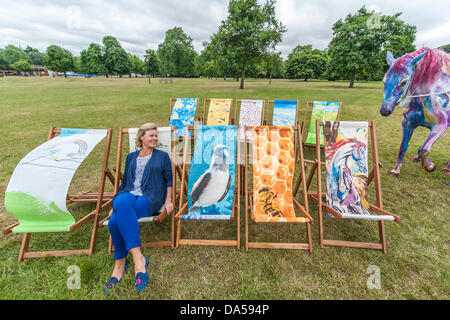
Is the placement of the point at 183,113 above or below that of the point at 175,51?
below

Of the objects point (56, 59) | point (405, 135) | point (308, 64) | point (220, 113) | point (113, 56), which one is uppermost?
point (113, 56)

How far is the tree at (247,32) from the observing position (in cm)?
1638

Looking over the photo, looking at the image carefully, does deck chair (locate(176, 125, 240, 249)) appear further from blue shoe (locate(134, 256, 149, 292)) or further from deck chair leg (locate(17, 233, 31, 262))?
deck chair leg (locate(17, 233, 31, 262))

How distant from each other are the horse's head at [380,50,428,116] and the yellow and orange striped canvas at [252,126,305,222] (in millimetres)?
1700

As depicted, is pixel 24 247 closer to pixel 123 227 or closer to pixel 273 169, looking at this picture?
pixel 123 227

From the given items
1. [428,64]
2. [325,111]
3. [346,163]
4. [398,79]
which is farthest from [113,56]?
[346,163]

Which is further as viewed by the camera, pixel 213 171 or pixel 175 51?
pixel 175 51

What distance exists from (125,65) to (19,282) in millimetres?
54442

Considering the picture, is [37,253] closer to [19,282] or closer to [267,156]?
[19,282]

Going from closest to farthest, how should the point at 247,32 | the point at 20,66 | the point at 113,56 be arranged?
the point at 247,32 → the point at 113,56 → the point at 20,66

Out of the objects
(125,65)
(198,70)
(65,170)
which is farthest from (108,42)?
(65,170)

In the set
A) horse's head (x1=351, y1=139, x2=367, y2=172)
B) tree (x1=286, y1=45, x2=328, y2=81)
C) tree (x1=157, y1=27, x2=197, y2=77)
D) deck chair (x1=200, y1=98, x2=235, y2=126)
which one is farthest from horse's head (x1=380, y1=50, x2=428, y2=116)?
tree (x1=286, y1=45, x2=328, y2=81)

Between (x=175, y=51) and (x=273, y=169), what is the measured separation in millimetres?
42163

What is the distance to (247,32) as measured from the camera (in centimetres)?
1658
